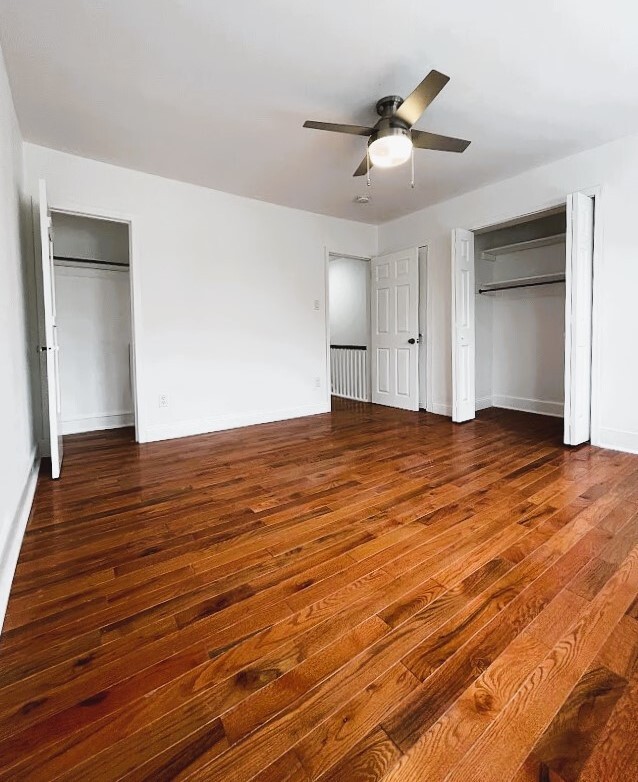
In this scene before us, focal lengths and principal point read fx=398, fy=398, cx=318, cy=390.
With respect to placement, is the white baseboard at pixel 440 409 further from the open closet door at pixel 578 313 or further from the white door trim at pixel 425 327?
the open closet door at pixel 578 313

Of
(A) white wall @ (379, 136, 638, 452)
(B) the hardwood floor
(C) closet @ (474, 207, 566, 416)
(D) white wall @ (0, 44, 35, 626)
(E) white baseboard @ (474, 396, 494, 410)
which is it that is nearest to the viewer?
(B) the hardwood floor

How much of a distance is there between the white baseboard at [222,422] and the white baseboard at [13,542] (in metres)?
1.29

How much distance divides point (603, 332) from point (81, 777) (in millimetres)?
4098

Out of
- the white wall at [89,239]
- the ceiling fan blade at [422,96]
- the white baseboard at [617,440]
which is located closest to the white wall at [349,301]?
the white wall at [89,239]

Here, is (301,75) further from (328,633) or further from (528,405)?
(528,405)

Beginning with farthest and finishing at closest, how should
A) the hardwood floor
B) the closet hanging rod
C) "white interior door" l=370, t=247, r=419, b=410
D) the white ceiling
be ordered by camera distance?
"white interior door" l=370, t=247, r=419, b=410
the closet hanging rod
the white ceiling
the hardwood floor

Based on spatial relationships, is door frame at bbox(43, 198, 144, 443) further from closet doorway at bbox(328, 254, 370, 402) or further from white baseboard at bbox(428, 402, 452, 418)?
white baseboard at bbox(428, 402, 452, 418)

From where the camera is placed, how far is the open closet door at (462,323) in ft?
14.2

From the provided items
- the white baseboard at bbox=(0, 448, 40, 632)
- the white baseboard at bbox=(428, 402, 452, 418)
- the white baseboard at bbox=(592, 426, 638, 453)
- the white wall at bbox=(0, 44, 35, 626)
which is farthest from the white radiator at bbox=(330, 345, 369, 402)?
the white baseboard at bbox=(0, 448, 40, 632)

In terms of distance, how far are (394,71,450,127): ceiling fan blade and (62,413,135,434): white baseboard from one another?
414 cm

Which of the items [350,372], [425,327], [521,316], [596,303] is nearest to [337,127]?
[596,303]

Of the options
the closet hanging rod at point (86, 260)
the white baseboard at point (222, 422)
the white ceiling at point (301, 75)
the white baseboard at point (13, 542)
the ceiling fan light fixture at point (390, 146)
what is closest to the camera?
the white baseboard at point (13, 542)

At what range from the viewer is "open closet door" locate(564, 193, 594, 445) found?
10.8ft

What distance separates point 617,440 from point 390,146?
2.98 metres
